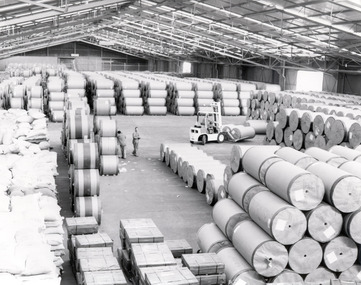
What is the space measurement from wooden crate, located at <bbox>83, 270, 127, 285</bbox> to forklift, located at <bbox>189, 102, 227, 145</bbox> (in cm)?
1334

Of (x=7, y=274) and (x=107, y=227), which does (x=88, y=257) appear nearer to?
(x=7, y=274)

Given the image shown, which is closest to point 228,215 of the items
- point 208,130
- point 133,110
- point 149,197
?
point 149,197

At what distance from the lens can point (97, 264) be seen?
713cm

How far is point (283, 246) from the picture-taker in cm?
707

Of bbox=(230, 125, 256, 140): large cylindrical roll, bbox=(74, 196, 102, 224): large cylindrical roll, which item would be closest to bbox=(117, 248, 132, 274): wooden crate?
bbox=(74, 196, 102, 224): large cylindrical roll

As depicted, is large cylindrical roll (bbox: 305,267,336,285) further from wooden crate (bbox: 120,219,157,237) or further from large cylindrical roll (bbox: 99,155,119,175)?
large cylindrical roll (bbox: 99,155,119,175)

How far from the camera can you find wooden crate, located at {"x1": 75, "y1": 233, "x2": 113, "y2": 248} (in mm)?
7941

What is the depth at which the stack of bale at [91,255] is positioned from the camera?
22.0 ft

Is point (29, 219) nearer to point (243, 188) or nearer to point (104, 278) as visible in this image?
point (104, 278)

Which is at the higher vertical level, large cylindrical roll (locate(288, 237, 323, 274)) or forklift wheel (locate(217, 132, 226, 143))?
forklift wheel (locate(217, 132, 226, 143))

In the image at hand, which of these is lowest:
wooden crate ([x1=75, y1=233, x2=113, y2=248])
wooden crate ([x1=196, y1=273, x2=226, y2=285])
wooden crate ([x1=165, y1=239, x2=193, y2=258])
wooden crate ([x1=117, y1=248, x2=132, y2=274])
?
wooden crate ([x1=117, y1=248, x2=132, y2=274])

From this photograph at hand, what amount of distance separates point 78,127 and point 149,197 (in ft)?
9.48

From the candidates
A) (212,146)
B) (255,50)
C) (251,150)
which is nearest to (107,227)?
(251,150)

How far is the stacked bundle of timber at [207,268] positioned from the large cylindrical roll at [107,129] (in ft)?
27.3
